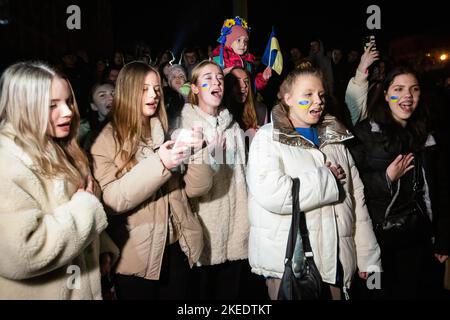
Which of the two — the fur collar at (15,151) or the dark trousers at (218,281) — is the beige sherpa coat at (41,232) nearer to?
the fur collar at (15,151)

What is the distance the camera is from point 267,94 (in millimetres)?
4891

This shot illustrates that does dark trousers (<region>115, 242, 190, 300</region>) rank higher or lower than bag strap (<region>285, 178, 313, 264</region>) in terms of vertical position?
lower

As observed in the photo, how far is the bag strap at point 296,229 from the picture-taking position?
1.92 m

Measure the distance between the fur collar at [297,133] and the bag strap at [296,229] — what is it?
28cm

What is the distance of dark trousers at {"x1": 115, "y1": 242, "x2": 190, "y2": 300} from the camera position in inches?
83.6

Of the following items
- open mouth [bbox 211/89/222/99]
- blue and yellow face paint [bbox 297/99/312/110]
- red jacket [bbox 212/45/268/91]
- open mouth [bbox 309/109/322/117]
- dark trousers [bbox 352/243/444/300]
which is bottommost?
dark trousers [bbox 352/243/444/300]

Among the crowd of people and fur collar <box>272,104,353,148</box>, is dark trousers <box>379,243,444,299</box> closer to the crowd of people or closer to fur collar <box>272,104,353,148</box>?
the crowd of people

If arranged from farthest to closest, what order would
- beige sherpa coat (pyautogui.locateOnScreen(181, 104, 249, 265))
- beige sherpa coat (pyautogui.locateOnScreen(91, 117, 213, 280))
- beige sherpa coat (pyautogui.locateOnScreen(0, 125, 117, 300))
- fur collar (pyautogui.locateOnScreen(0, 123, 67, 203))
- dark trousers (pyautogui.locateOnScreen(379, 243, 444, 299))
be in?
dark trousers (pyautogui.locateOnScreen(379, 243, 444, 299)), beige sherpa coat (pyautogui.locateOnScreen(181, 104, 249, 265)), beige sherpa coat (pyautogui.locateOnScreen(91, 117, 213, 280)), fur collar (pyautogui.locateOnScreen(0, 123, 67, 203)), beige sherpa coat (pyautogui.locateOnScreen(0, 125, 117, 300))

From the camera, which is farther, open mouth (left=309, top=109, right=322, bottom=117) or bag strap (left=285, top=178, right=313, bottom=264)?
open mouth (left=309, top=109, right=322, bottom=117)

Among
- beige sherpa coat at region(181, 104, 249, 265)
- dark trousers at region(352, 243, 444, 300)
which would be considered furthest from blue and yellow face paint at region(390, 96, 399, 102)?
beige sherpa coat at region(181, 104, 249, 265)

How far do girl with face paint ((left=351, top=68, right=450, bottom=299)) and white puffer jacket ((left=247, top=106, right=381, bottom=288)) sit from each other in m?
0.38

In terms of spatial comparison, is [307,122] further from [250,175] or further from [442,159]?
[442,159]

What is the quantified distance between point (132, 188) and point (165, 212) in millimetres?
330

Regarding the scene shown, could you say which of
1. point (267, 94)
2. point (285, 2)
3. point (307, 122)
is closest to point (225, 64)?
point (267, 94)
